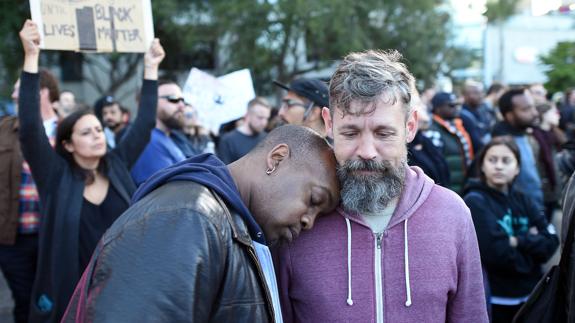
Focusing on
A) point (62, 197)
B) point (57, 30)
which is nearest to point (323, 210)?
point (62, 197)

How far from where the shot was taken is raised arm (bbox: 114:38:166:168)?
13.2 ft

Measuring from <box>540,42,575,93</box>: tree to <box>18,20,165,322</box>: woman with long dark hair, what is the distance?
1847 cm

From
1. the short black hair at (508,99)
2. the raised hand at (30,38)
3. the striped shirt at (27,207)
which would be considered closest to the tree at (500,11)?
the short black hair at (508,99)

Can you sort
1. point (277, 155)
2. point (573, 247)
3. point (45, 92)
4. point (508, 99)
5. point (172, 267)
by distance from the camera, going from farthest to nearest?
point (508, 99)
point (45, 92)
point (573, 247)
point (277, 155)
point (172, 267)

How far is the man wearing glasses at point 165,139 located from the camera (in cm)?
455

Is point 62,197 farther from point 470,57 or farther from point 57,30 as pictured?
point 470,57

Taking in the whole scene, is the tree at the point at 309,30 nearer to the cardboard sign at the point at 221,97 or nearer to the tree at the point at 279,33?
the tree at the point at 279,33

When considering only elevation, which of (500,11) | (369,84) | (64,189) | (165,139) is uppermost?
(500,11)

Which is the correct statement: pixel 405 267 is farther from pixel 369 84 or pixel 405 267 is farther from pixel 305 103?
pixel 305 103

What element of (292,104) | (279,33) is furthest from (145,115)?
(279,33)

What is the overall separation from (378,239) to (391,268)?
10cm

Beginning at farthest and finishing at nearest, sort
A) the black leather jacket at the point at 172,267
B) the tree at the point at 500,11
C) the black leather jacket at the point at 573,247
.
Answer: the tree at the point at 500,11 → the black leather jacket at the point at 573,247 → the black leather jacket at the point at 172,267

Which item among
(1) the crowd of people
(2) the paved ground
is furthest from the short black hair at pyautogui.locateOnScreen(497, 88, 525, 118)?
(2) the paved ground

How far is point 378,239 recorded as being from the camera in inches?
77.4
